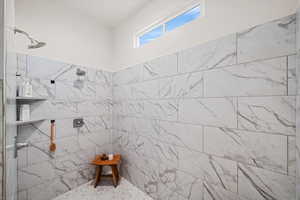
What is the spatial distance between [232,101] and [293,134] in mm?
367

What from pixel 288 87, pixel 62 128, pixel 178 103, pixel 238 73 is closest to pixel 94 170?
pixel 62 128

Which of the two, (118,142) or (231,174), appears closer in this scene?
(231,174)

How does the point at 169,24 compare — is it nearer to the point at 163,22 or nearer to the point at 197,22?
the point at 163,22

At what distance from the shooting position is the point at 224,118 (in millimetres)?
1014

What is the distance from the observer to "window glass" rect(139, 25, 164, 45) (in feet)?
5.28

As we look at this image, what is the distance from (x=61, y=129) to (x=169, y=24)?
6.25 feet

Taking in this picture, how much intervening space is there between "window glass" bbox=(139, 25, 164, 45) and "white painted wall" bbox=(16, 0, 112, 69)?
2.25 feet

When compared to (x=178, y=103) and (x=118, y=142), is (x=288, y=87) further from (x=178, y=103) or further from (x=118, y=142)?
(x=118, y=142)

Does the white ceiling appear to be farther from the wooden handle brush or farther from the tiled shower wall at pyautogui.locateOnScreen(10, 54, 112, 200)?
the wooden handle brush

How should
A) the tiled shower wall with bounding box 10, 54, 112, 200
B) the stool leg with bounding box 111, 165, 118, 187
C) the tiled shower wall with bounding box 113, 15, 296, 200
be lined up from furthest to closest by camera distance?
the stool leg with bounding box 111, 165, 118, 187 < the tiled shower wall with bounding box 10, 54, 112, 200 < the tiled shower wall with bounding box 113, 15, 296, 200

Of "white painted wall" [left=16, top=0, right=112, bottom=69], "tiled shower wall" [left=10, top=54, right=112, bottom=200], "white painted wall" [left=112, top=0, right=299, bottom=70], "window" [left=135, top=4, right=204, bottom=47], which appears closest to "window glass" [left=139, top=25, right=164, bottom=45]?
"window" [left=135, top=4, right=204, bottom=47]

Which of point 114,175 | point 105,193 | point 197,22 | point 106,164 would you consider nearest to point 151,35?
point 197,22

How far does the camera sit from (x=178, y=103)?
1.31 metres

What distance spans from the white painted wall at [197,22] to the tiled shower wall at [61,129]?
2.24ft
